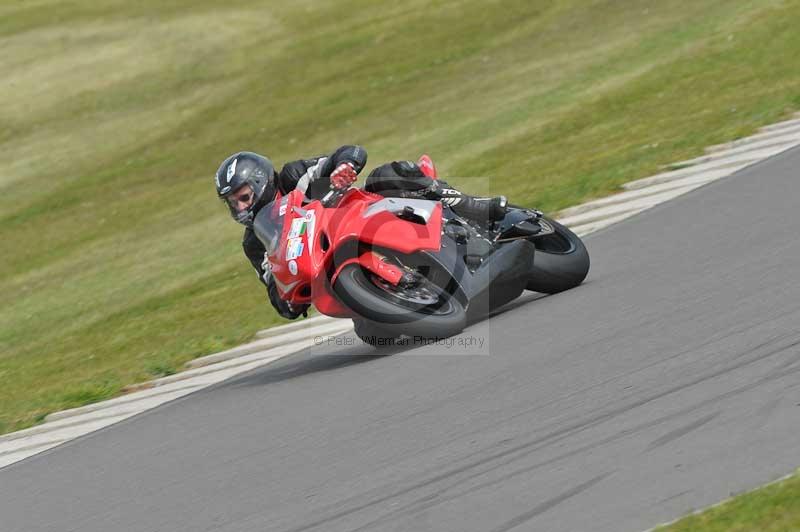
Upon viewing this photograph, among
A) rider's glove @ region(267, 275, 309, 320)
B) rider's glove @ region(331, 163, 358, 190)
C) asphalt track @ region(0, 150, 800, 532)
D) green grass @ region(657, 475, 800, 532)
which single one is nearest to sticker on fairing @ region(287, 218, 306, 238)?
rider's glove @ region(331, 163, 358, 190)

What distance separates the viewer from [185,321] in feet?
42.7

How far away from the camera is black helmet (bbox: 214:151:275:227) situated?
27.2 ft

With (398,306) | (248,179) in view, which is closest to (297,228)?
(248,179)

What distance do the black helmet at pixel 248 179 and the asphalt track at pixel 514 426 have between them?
1.14 m

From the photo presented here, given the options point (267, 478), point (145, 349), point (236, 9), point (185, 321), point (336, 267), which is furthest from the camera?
point (236, 9)

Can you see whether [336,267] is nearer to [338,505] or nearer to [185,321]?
[338,505]

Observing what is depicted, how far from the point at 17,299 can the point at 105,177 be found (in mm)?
8099

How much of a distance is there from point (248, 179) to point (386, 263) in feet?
3.59

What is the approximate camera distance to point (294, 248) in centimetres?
794

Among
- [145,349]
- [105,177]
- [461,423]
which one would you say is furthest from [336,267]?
[105,177]

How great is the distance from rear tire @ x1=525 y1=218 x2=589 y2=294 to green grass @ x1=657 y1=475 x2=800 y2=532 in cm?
416

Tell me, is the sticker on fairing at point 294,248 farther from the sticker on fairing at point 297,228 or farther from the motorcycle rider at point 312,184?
the motorcycle rider at point 312,184

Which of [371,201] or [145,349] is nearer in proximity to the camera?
Result: [371,201]

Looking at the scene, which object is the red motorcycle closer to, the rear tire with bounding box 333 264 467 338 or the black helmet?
the rear tire with bounding box 333 264 467 338
